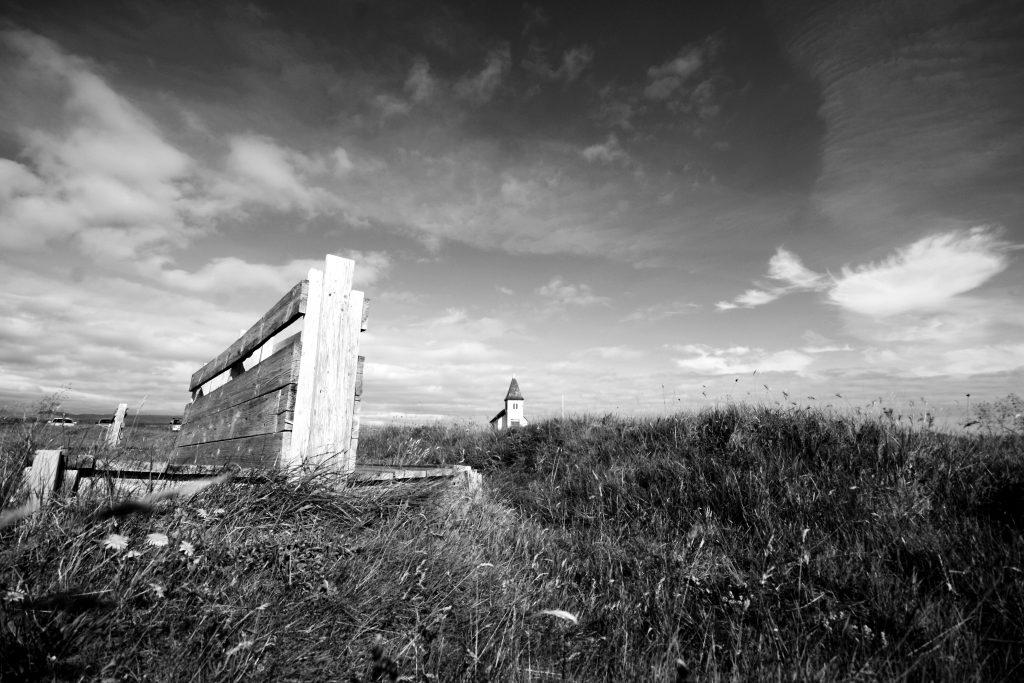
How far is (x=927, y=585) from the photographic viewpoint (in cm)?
296

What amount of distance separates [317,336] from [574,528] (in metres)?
2.85

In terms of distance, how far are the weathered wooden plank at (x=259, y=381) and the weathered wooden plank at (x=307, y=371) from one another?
0.07 m

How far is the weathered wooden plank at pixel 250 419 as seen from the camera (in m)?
4.10

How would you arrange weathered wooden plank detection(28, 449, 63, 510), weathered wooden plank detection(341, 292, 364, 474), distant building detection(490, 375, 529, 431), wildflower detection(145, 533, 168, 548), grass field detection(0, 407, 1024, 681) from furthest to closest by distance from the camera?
distant building detection(490, 375, 529, 431), weathered wooden plank detection(341, 292, 364, 474), weathered wooden plank detection(28, 449, 63, 510), wildflower detection(145, 533, 168, 548), grass field detection(0, 407, 1024, 681)

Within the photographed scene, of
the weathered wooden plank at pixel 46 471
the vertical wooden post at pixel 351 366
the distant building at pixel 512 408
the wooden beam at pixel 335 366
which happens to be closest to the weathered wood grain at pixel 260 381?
the wooden beam at pixel 335 366

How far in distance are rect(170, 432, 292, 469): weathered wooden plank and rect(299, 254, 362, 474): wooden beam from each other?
0.24 m

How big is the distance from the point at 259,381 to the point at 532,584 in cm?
337

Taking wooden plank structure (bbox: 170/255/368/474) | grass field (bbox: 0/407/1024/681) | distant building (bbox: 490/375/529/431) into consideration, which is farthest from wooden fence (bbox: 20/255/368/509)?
distant building (bbox: 490/375/529/431)

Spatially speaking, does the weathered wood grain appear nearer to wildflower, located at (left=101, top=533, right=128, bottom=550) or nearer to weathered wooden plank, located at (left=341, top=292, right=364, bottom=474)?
weathered wooden plank, located at (left=341, top=292, right=364, bottom=474)

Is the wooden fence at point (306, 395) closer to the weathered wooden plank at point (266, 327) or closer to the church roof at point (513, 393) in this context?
the weathered wooden plank at point (266, 327)

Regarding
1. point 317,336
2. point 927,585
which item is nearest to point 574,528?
point 927,585

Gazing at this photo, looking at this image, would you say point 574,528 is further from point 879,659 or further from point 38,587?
point 38,587

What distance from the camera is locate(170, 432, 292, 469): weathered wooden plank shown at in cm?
403

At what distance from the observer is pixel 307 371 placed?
416cm
